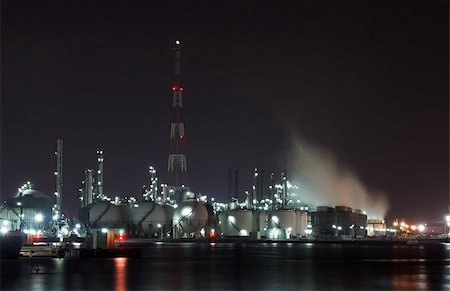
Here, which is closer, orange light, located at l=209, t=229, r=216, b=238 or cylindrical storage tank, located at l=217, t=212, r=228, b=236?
orange light, located at l=209, t=229, r=216, b=238

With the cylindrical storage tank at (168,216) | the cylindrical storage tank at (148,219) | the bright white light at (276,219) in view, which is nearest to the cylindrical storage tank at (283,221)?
the bright white light at (276,219)

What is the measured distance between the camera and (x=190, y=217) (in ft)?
564

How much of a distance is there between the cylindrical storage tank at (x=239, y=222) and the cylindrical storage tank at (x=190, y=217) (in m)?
18.5

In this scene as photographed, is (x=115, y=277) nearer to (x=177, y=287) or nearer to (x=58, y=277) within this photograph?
(x=58, y=277)

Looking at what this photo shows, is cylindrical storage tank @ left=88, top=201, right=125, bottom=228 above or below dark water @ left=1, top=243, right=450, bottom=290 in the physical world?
above

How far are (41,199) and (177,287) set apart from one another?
153605mm

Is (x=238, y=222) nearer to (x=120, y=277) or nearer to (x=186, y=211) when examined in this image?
(x=186, y=211)

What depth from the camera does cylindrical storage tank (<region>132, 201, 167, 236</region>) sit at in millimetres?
176000

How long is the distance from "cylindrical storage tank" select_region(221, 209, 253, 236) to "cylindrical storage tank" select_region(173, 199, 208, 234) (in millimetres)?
18522

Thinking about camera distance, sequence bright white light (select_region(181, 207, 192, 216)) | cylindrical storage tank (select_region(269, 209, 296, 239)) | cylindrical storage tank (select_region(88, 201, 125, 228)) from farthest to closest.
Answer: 1. cylindrical storage tank (select_region(269, 209, 296, 239))
2. cylindrical storage tank (select_region(88, 201, 125, 228))
3. bright white light (select_region(181, 207, 192, 216))

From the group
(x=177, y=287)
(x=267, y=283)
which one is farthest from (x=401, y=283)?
(x=177, y=287)

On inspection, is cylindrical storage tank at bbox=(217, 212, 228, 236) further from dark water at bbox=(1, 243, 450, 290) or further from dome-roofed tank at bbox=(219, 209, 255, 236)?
dark water at bbox=(1, 243, 450, 290)

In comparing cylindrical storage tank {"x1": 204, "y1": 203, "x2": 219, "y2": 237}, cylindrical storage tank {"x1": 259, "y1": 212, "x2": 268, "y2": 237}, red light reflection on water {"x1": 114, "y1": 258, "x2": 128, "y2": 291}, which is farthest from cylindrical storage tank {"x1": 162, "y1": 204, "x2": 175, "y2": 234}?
red light reflection on water {"x1": 114, "y1": 258, "x2": 128, "y2": 291}

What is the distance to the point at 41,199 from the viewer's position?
18475cm
